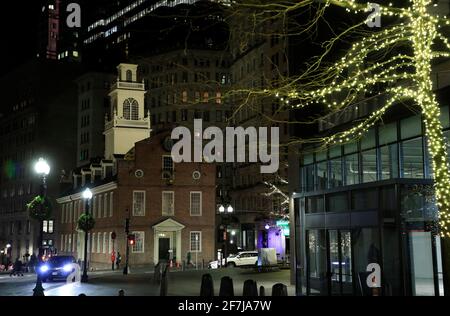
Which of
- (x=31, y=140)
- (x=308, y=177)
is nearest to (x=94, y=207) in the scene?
(x=308, y=177)

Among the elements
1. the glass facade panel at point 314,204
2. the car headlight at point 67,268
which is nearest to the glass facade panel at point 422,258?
the glass facade panel at point 314,204

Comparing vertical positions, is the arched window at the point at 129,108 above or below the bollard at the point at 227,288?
above

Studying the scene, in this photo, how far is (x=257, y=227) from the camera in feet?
260

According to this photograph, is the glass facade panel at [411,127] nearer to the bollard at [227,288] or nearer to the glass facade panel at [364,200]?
the glass facade panel at [364,200]

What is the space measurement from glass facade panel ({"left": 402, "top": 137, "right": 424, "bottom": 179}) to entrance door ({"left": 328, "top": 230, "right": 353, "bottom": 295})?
342 centimetres

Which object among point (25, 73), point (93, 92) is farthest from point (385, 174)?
point (25, 73)

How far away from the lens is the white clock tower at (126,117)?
216 feet

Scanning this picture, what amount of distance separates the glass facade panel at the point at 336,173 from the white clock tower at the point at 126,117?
40.6m

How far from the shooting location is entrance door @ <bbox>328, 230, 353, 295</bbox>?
22.6m

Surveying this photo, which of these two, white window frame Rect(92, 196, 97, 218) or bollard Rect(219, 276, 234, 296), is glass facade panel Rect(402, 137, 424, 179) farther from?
white window frame Rect(92, 196, 97, 218)

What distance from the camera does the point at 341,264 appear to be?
2297cm

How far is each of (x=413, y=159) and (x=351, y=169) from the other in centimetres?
418

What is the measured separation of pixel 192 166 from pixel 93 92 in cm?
5167
